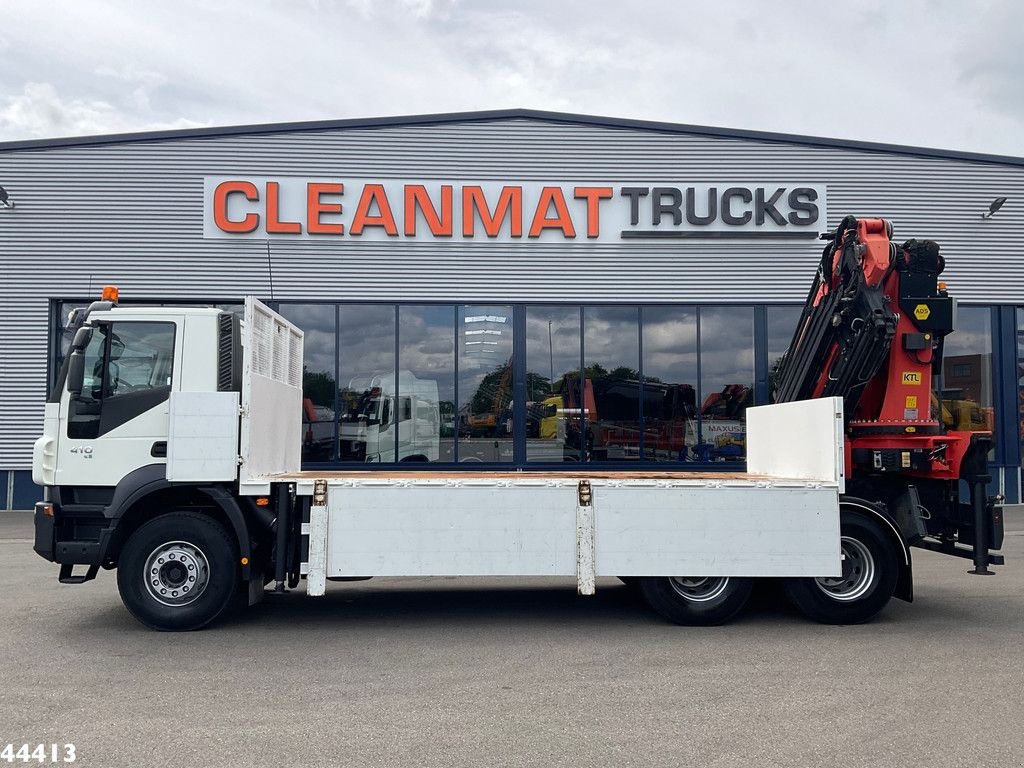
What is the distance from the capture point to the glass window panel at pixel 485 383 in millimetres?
16719

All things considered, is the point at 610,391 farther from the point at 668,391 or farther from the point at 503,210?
the point at 503,210

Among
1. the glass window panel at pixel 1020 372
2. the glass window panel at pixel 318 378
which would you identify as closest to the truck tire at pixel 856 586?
the glass window panel at pixel 318 378

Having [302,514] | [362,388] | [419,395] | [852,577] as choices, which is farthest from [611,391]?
[302,514]

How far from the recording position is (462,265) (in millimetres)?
16969

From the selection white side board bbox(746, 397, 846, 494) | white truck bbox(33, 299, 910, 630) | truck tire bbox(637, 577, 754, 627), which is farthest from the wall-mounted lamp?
truck tire bbox(637, 577, 754, 627)

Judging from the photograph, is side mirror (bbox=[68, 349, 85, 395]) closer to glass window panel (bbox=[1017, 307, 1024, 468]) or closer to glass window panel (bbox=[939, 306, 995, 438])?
glass window panel (bbox=[939, 306, 995, 438])

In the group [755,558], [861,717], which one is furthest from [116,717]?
[755,558]

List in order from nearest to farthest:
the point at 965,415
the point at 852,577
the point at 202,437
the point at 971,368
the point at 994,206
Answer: the point at 202,437
the point at 852,577
the point at 994,206
the point at 965,415
the point at 971,368

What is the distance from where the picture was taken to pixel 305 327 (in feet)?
55.1

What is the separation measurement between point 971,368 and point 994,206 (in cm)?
319

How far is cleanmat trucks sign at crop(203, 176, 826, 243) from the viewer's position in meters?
16.8

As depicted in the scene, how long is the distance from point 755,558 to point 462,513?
95.7 inches

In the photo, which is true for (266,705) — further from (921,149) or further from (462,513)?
(921,149)

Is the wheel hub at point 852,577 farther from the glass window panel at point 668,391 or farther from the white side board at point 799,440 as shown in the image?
the glass window panel at point 668,391
